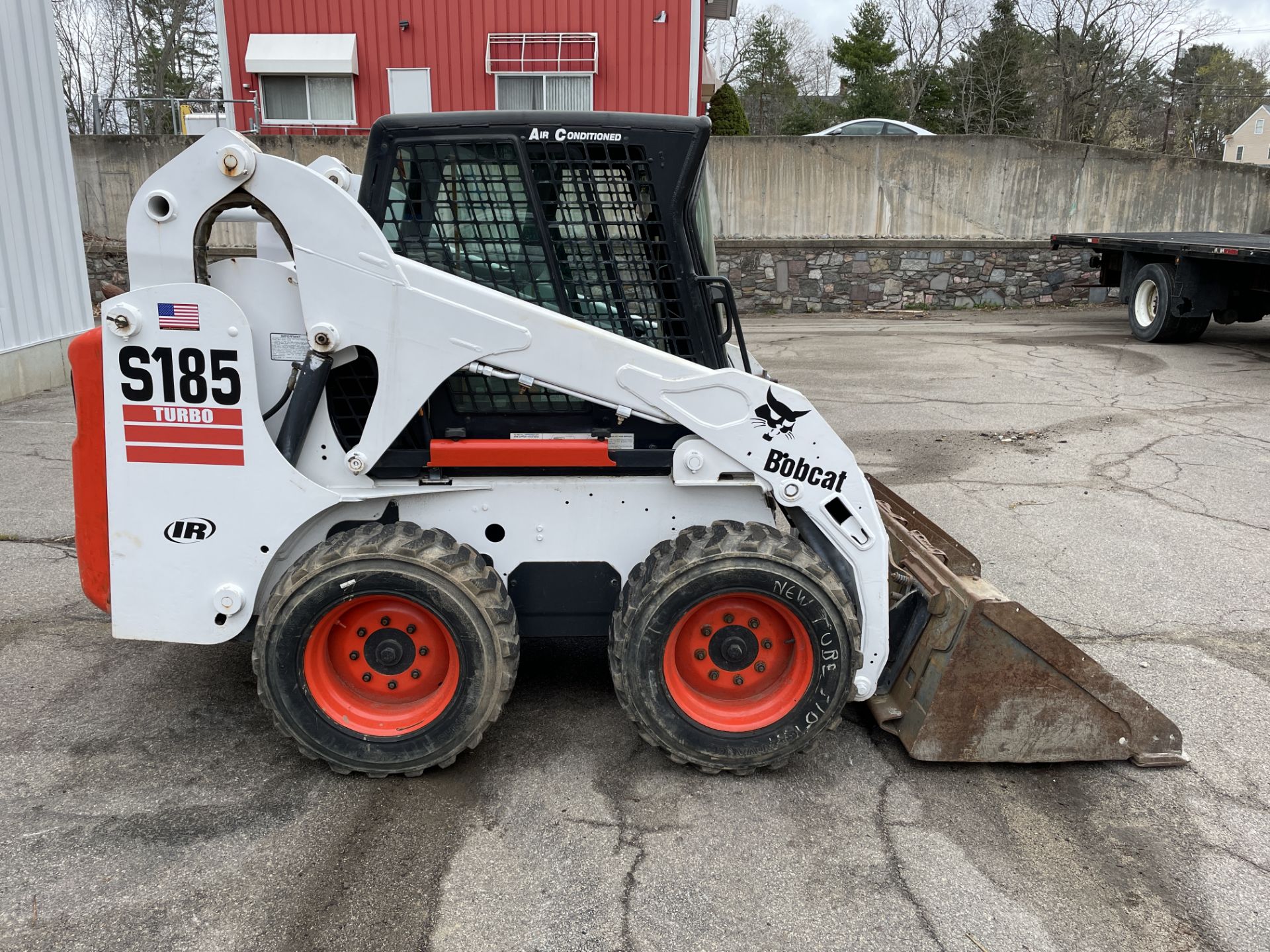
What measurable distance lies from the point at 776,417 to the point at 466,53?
17.4 meters

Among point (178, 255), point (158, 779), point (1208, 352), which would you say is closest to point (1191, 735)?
point (158, 779)

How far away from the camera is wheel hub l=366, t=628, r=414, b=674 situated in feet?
11.3

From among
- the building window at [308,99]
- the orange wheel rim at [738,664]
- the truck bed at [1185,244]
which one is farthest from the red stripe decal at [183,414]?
the building window at [308,99]

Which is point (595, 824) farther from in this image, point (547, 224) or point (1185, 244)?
point (1185, 244)

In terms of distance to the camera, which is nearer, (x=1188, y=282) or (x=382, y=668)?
(x=382, y=668)

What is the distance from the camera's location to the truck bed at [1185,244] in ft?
37.0

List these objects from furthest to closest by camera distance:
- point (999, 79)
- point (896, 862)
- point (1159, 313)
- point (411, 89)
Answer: point (999, 79)
point (411, 89)
point (1159, 313)
point (896, 862)

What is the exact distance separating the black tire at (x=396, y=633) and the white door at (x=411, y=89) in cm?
1719

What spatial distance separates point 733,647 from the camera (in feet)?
11.5

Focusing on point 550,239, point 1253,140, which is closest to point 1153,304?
point 550,239

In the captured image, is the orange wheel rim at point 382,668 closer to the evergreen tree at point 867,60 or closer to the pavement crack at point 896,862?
the pavement crack at point 896,862

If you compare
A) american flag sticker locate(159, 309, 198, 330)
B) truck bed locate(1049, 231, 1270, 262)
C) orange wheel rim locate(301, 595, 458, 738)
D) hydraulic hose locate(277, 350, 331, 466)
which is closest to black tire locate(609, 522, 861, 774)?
orange wheel rim locate(301, 595, 458, 738)

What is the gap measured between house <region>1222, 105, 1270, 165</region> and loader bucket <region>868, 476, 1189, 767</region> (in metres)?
80.3

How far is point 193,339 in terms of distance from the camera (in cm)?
321
